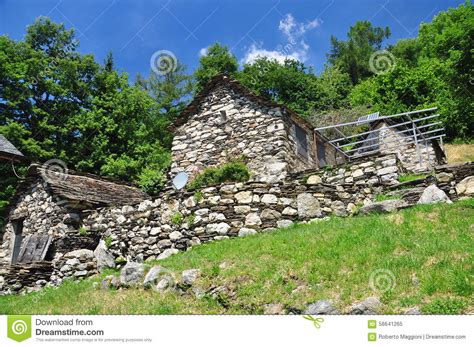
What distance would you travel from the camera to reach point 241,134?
18.8 meters

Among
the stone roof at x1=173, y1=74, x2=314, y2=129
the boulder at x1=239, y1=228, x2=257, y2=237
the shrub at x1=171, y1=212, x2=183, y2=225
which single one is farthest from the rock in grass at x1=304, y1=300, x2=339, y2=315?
the stone roof at x1=173, y1=74, x2=314, y2=129

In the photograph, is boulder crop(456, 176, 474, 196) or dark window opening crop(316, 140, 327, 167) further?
dark window opening crop(316, 140, 327, 167)

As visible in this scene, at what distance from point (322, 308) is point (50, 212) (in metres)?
11.0

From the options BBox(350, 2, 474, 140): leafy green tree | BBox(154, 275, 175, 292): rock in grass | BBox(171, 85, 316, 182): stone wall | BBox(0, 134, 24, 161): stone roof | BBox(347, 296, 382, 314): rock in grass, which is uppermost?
BBox(350, 2, 474, 140): leafy green tree

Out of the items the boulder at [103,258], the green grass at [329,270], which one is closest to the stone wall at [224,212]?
the boulder at [103,258]

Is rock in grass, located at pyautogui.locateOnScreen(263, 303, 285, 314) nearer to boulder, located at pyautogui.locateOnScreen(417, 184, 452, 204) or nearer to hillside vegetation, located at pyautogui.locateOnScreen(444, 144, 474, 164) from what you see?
boulder, located at pyautogui.locateOnScreen(417, 184, 452, 204)

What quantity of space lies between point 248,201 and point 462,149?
2400 cm

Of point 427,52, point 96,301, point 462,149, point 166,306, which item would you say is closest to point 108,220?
point 96,301

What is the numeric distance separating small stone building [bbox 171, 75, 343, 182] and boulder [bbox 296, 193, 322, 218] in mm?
5458

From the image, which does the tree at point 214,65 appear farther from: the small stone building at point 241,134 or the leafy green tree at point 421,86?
the small stone building at point 241,134

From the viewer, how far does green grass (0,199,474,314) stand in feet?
21.7

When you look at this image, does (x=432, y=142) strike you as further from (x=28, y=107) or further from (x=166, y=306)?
(x=28, y=107)

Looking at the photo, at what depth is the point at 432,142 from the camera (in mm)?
23016

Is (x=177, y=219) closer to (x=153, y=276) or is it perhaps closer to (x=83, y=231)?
(x=83, y=231)
